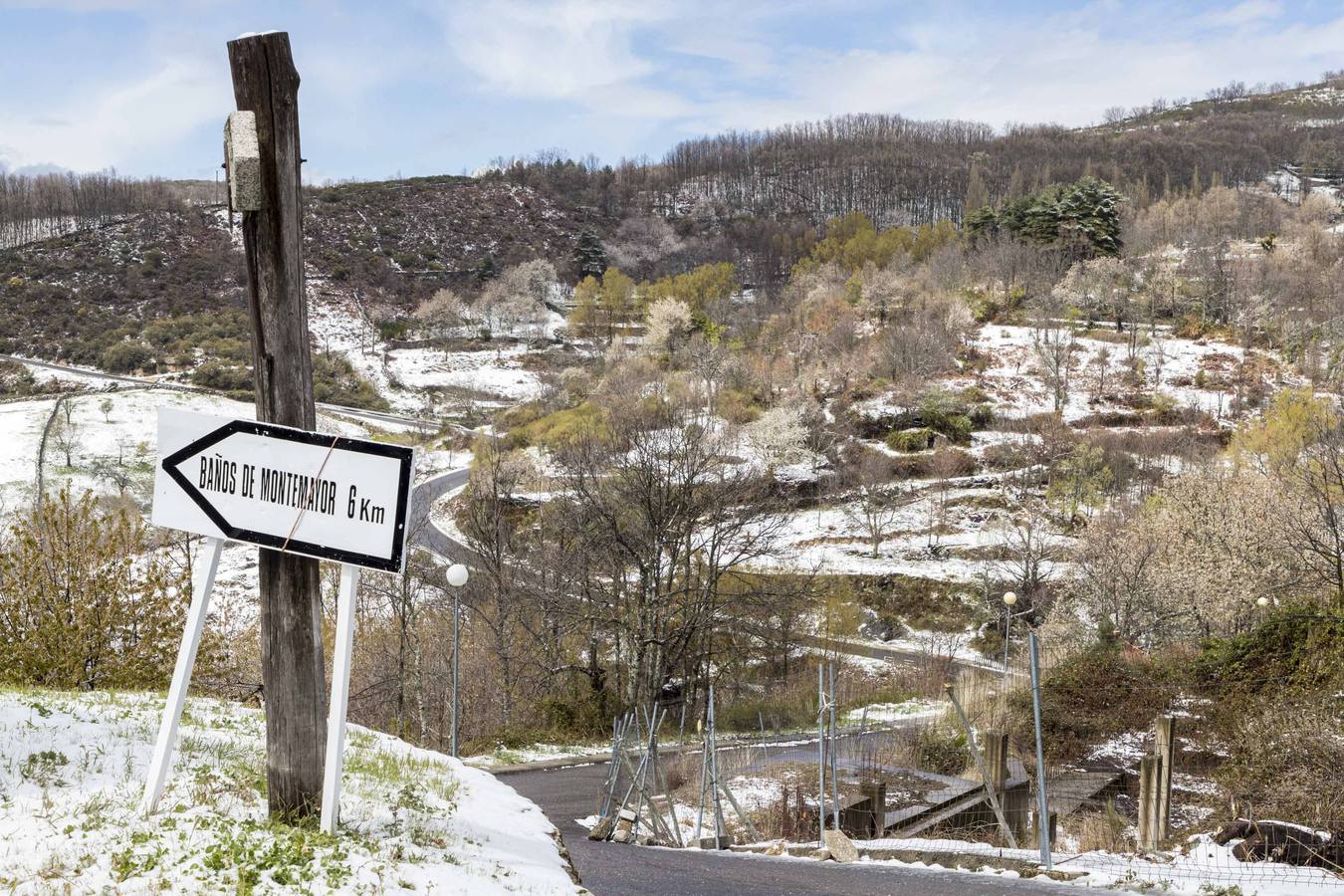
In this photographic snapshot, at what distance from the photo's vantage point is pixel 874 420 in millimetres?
55719

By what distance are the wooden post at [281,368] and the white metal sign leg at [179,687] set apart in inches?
15.2

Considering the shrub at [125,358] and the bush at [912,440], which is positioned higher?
the shrub at [125,358]

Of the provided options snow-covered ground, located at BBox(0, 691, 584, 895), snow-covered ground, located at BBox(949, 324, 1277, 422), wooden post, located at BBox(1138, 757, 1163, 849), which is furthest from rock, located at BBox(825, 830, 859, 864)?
snow-covered ground, located at BBox(949, 324, 1277, 422)

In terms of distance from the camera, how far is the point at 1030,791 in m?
14.0

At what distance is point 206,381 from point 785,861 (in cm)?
7986

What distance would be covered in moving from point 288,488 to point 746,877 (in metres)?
4.31

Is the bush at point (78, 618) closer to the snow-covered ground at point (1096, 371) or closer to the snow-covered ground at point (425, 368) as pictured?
the snow-covered ground at point (1096, 371)

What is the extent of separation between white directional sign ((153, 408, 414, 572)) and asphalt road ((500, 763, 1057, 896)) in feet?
10.1

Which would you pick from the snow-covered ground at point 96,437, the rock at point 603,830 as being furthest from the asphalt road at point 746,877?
the snow-covered ground at point 96,437

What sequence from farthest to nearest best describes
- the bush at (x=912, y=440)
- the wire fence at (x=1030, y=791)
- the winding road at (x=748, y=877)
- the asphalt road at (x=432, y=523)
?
the bush at (x=912, y=440), the asphalt road at (x=432, y=523), the wire fence at (x=1030, y=791), the winding road at (x=748, y=877)

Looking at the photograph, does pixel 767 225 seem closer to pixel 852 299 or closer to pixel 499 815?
pixel 852 299

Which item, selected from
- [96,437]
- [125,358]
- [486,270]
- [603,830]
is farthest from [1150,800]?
A: [486,270]

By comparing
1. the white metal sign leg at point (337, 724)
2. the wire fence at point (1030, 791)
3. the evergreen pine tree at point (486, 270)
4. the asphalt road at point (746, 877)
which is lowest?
the wire fence at point (1030, 791)

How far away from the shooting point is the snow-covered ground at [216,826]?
4.21 meters
